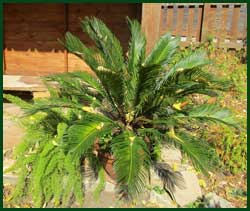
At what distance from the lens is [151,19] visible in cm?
501

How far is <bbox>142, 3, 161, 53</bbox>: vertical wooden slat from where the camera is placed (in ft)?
16.4

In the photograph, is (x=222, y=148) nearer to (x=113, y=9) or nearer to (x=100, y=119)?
(x=100, y=119)

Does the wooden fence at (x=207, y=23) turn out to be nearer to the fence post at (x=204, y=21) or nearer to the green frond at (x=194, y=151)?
the fence post at (x=204, y=21)

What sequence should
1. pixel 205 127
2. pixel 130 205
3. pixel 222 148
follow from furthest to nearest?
pixel 205 127 < pixel 222 148 < pixel 130 205

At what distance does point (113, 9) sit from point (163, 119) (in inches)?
162

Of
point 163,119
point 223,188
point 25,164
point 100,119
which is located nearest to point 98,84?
point 100,119

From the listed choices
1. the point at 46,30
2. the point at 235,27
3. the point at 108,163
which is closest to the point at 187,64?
the point at 108,163

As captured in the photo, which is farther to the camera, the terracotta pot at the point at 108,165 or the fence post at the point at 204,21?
the fence post at the point at 204,21

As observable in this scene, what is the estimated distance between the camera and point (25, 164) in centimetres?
409

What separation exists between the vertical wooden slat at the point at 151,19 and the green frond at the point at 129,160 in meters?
1.75

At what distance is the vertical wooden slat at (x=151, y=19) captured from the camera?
498cm

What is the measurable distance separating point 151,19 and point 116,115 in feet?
4.95

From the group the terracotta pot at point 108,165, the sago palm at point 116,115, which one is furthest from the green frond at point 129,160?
the terracotta pot at point 108,165

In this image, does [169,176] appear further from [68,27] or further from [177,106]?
[68,27]
